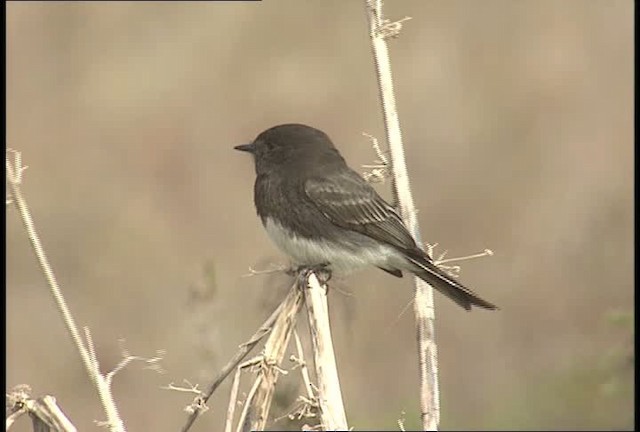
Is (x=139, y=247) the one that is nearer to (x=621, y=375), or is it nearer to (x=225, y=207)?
(x=225, y=207)

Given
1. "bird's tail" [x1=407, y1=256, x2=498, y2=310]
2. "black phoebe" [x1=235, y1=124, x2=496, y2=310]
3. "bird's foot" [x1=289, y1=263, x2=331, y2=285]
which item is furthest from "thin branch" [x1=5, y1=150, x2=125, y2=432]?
"black phoebe" [x1=235, y1=124, x2=496, y2=310]

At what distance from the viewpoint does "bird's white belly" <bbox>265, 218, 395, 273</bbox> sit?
19.3 ft

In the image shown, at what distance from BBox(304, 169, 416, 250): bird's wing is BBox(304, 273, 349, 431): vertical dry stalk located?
1.60 meters

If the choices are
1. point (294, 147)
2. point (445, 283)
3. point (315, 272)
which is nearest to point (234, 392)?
point (315, 272)

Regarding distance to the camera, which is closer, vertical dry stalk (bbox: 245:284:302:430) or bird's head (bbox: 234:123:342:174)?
vertical dry stalk (bbox: 245:284:302:430)

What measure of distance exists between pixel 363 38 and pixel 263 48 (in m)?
0.90

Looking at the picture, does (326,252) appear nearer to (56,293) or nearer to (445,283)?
(445,283)

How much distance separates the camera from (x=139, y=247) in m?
10.9

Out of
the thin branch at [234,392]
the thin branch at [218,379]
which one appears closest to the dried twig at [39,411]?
the thin branch at [218,379]

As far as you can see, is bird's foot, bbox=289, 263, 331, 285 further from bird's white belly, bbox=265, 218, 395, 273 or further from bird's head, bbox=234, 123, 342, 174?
bird's head, bbox=234, 123, 342, 174

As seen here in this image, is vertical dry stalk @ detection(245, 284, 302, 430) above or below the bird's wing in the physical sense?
below

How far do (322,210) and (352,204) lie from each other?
0.42ft

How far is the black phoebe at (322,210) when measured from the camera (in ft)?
19.4

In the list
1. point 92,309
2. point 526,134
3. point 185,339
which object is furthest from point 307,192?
point 526,134
